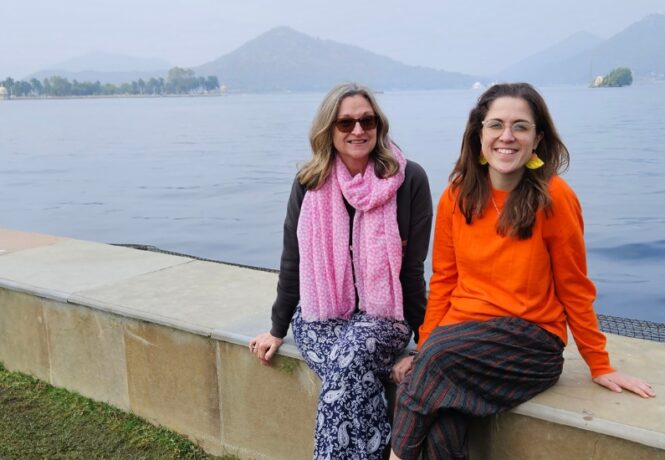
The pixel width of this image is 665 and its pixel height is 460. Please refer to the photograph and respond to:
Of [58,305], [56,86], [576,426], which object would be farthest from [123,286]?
[56,86]

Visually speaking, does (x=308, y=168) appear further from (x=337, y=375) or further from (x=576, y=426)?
(x=576, y=426)

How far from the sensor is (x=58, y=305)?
3.65 m

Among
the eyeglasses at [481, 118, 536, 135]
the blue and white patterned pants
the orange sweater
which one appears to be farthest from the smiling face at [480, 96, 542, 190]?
the blue and white patterned pants

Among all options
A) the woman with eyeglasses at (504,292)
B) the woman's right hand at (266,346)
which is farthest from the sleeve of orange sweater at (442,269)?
the woman's right hand at (266,346)

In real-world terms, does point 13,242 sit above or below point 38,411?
above

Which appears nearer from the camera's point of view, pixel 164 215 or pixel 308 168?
pixel 308 168

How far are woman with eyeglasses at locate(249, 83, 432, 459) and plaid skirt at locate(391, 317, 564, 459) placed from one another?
0.32 metres

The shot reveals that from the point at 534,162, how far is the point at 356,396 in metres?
0.94

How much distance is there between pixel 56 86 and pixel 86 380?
147685 millimetres

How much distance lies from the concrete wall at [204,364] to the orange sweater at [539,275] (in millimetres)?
203

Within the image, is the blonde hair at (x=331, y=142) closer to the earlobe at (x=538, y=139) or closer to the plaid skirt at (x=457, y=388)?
the earlobe at (x=538, y=139)

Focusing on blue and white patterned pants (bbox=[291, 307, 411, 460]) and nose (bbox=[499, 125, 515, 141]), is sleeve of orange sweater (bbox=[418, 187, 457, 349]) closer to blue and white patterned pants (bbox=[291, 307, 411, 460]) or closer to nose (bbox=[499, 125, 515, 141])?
blue and white patterned pants (bbox=[291, 307, 411, 460])

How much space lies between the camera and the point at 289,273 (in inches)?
111

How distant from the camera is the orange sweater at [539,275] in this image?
2326 mm
